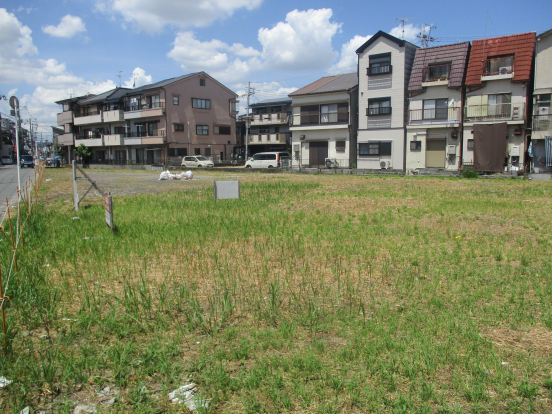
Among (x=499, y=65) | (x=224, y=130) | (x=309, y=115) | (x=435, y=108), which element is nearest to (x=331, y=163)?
(x=309, y=115)

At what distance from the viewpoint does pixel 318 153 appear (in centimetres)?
3722

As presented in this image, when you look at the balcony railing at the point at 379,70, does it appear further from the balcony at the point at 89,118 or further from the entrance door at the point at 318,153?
the balcony at the point at 89,118

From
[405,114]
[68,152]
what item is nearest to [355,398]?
[405,114]

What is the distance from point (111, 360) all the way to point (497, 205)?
10.8 m

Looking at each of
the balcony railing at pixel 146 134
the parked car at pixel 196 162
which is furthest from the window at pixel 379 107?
the balcony railing at pixel 146 134

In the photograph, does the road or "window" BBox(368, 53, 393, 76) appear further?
"window" BBox(368, 53, 393, 76)

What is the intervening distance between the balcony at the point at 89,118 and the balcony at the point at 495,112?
44.2 metres

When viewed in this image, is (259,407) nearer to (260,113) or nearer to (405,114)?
(405,114)

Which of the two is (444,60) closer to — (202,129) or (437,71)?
(437,71)

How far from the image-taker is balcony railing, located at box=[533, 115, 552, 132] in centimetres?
2462

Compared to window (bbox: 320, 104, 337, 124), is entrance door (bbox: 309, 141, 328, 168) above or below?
below

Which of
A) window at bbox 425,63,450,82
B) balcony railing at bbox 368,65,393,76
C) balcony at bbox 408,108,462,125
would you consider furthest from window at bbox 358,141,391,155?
window at bbox 425,63,450,82

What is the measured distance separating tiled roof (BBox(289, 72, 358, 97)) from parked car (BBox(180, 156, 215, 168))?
11.0m

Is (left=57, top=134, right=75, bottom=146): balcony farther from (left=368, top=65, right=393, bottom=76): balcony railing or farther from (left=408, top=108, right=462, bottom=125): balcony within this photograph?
(left=408, top=108, right=462, bottom=125): balcony
